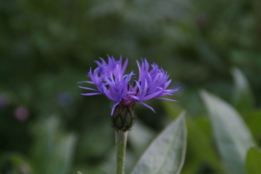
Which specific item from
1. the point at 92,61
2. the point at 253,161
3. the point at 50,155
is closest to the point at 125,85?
the point at 253,161

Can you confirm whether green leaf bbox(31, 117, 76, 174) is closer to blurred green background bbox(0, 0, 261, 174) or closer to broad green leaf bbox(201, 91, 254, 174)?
blurred green background bbox(0, 0, 261, 174)

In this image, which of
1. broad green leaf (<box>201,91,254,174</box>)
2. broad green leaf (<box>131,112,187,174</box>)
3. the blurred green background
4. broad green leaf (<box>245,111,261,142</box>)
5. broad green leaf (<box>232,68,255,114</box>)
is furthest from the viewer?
the blurred green background

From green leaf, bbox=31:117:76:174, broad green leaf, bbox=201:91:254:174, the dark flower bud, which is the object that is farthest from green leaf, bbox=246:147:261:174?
green leaf, bbox=31:117:76:174

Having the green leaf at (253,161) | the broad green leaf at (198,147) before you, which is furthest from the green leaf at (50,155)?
the green leaf at (253,161)

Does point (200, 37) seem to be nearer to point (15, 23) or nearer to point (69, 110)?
point (69, 110)

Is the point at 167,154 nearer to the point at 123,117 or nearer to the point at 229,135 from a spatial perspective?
the point at 123,117

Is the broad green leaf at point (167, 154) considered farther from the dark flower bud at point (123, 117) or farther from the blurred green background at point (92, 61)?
the blurred green background at point (92, 61)
